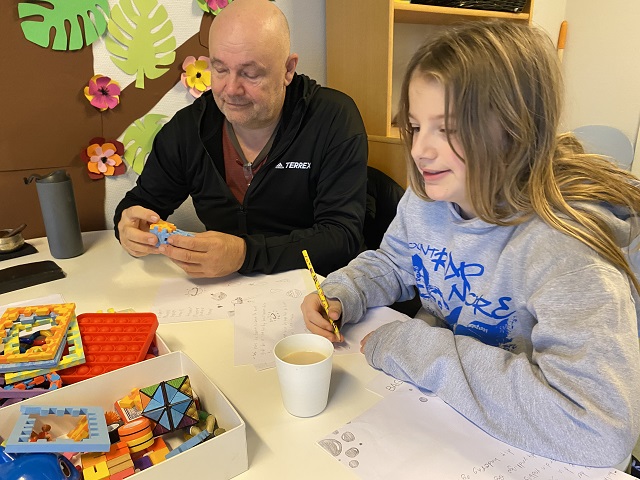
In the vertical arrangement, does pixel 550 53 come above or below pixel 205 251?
above

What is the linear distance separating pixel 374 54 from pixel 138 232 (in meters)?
1.05

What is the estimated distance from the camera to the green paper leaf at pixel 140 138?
1605mm

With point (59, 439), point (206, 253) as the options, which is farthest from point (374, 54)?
point (59, 439)

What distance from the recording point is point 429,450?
0.62 meters

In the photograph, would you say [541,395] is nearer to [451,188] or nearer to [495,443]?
[495,443]

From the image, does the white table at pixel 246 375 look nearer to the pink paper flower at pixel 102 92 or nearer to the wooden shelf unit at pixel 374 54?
the pink paper flower at pixel 102 92

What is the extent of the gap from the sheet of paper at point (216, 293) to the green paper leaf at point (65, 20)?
84 centimetres

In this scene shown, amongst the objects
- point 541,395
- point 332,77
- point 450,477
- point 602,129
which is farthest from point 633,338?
point 602,129

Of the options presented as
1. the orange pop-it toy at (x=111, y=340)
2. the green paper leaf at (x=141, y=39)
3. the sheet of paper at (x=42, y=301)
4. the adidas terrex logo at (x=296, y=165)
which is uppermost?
the green paper leaf at (x=141, y=39)

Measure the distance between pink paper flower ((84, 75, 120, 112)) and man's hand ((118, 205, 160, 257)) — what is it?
0.49 meters

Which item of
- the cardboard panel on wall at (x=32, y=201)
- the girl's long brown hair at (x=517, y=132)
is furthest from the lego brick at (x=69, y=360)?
the cardboard panel on wall at (x=32, y=201)

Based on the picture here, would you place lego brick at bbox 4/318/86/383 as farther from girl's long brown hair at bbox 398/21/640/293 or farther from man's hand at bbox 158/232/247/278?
girl's long brown hair at bbox 398/21/640/293

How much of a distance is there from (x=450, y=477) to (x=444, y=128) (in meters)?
0.48

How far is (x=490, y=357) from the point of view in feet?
2.25
